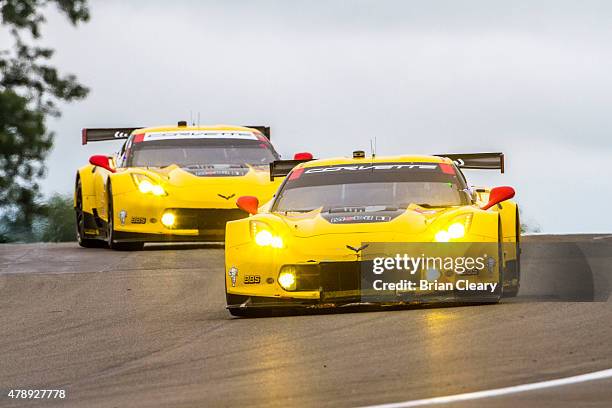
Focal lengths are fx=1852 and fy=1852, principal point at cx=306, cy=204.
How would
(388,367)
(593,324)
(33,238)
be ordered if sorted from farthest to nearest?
(33,238) < (593,324) < (388,367)

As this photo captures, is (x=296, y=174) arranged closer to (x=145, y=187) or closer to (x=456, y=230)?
(x=456, y=230)

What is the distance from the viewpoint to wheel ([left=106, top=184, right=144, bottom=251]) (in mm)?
22047

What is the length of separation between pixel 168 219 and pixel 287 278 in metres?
8.38

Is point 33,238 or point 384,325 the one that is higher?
point 384,325

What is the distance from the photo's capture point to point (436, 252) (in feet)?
43.1

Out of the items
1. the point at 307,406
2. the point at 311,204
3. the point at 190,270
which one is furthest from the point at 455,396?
the point at 190,270

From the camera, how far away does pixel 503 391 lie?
29.0 feet

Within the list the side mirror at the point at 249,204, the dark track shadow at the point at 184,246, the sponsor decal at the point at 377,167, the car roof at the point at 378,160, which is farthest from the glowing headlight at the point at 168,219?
the side mirror at the point at 249,204

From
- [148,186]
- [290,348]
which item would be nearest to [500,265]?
[290,348]

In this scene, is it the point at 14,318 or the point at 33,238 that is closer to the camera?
the point at 14,318

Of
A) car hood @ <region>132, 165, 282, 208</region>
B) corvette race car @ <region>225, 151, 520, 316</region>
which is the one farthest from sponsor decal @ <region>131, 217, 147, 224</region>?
corvette race car @ <region>225, 151, 520, 316</region>

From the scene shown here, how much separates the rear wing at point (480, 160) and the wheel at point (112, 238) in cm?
629

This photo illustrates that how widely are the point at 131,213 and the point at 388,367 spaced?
12058mm

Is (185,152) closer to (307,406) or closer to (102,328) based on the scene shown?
(102,328)
